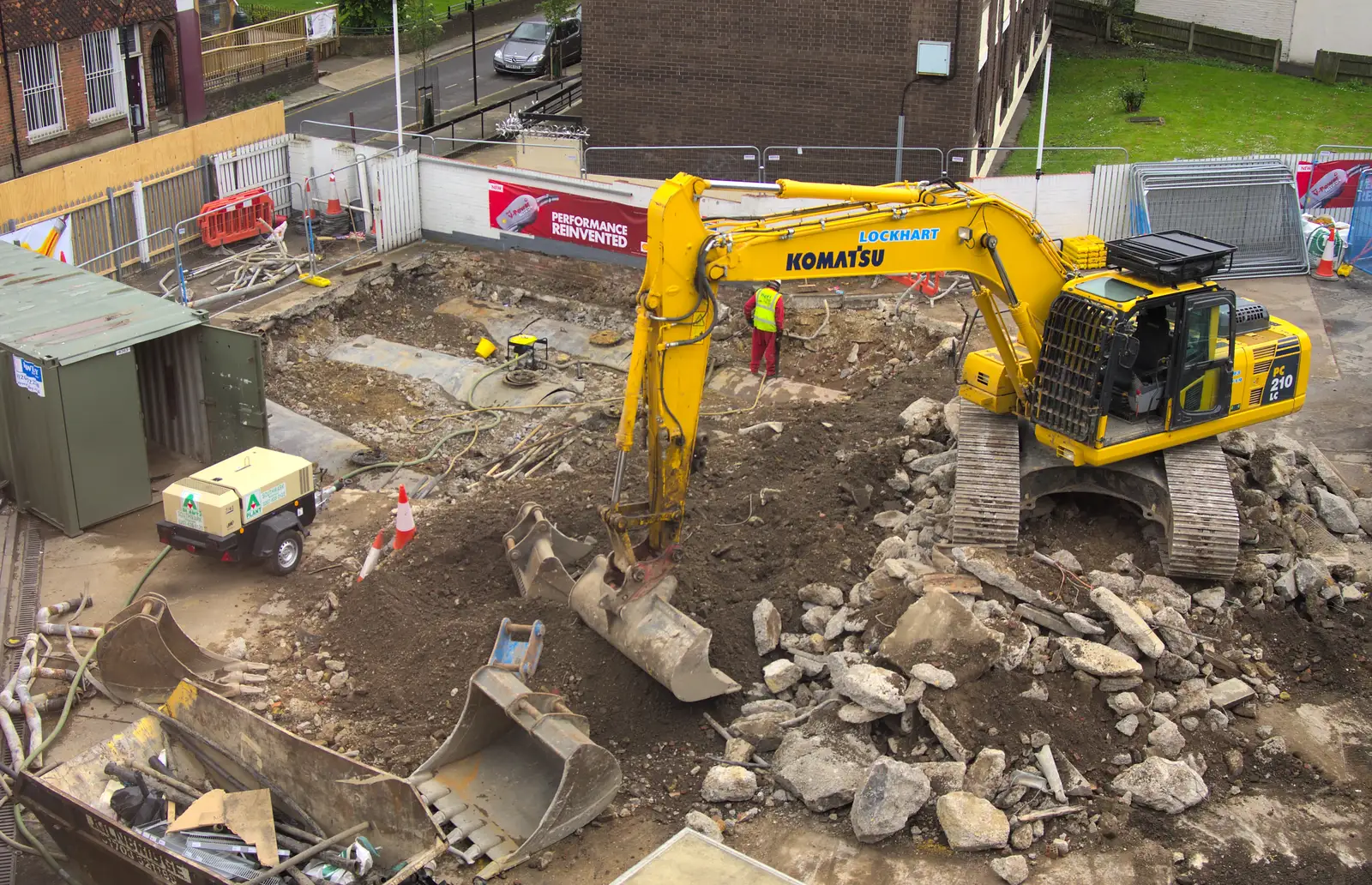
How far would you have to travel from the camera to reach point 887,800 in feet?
33.8

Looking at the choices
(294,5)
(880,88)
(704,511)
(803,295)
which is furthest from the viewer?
Result: (294,5)

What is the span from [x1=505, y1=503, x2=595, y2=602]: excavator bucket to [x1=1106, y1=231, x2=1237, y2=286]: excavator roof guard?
19.5ft

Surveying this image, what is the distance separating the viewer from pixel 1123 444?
1305cm

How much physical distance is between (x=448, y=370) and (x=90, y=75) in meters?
16.2

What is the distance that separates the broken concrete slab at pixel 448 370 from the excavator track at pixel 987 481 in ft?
22.6

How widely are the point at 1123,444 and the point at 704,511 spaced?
4369 mm

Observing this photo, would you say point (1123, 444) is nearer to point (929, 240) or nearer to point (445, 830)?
point (929, 240)

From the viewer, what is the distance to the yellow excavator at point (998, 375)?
37.7 feet

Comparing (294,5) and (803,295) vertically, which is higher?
(294,5)

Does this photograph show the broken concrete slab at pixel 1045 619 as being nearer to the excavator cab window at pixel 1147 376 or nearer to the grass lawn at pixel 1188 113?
the excavator cab window at pixel 1147 376

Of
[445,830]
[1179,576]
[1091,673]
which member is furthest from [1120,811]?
[445,830]

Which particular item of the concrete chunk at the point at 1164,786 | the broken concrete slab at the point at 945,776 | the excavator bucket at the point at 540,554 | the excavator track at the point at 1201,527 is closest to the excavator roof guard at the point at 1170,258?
the excavator track at the point at 1201,527

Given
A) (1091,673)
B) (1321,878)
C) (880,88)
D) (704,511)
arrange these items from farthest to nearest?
1. (880,88)
2. (704,511)
3. (1091,673)
4. (1321,878)

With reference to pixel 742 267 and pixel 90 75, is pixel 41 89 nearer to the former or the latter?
pixel 90 75
